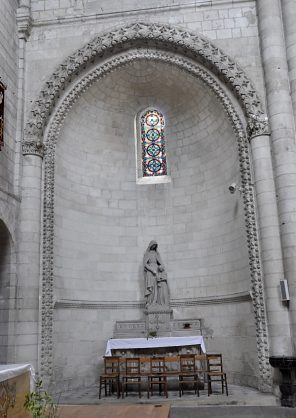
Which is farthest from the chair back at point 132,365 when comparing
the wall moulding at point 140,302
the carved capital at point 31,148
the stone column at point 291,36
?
the stone column at point 291,36

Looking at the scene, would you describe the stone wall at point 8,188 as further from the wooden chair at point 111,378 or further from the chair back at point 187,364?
the chair back at point 187,364

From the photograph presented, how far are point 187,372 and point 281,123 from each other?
599 centimetres

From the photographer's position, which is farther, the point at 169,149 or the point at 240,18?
the point at 169,149

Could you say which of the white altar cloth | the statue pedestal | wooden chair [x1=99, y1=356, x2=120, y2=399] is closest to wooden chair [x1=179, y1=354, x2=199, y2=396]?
the white altar cloth

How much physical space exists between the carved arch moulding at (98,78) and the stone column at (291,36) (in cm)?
93

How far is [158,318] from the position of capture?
1150 cm

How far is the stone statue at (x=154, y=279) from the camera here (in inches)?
469

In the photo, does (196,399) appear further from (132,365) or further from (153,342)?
(132,365)

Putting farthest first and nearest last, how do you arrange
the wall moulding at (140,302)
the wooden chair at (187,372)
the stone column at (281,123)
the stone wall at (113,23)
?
the stone wall at (113,23) < the wall moulding at (140,302) < the stone column at (281,123) < the wooden chair at (187,372)

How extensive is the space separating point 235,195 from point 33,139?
5346 millimetres

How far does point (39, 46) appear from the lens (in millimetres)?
12359

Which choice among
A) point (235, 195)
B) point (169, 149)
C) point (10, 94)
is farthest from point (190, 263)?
point (10, 94)

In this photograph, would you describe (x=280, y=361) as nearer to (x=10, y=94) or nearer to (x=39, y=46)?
(x=10, y=94)

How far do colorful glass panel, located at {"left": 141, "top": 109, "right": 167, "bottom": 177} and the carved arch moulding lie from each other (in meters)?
2.27
